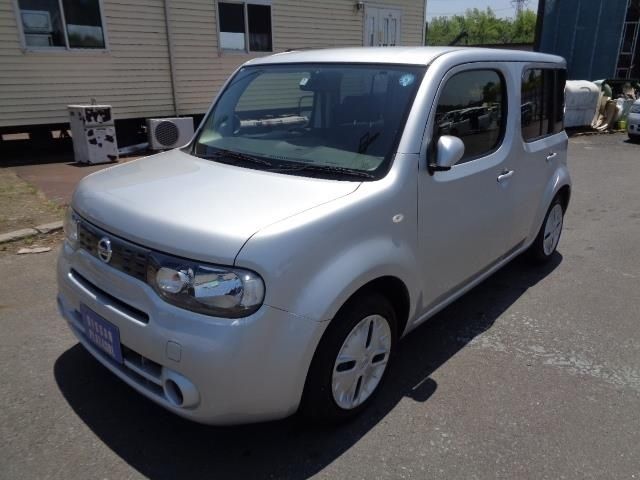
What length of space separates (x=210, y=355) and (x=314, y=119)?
1.61 meters

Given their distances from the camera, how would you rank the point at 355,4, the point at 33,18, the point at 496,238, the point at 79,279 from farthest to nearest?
the point at 355,4, the point at 33,18, the point at 496,238, the point at 79,279

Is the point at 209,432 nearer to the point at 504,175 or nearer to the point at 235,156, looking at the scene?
the point at 235,156

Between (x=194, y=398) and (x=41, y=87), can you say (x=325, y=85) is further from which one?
(x=41, y=87)

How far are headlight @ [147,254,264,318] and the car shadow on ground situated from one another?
825 millimetres

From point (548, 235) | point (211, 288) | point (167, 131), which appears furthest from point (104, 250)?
point (167, 131)

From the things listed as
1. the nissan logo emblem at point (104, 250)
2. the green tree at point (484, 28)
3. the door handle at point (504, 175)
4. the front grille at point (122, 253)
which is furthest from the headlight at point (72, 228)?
the green tree at point (484, 28)

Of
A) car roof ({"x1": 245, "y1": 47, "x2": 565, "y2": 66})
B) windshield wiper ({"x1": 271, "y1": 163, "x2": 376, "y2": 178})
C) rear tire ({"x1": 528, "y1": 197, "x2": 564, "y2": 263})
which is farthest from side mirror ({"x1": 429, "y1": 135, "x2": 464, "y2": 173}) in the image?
rear tire ({"x1": 528, "y1": 197, "x2": 564, "y2": 263})

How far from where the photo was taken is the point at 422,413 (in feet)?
8.85

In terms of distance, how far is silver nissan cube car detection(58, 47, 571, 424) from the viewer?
6.59 feet

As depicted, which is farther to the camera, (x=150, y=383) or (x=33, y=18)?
(x=33, y=18)

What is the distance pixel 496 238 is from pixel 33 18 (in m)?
Result: 9.37

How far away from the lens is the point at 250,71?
11.6 feet

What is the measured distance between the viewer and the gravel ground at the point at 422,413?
233 centimetres

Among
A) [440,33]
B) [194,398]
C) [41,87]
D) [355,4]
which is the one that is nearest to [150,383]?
[194,398]
